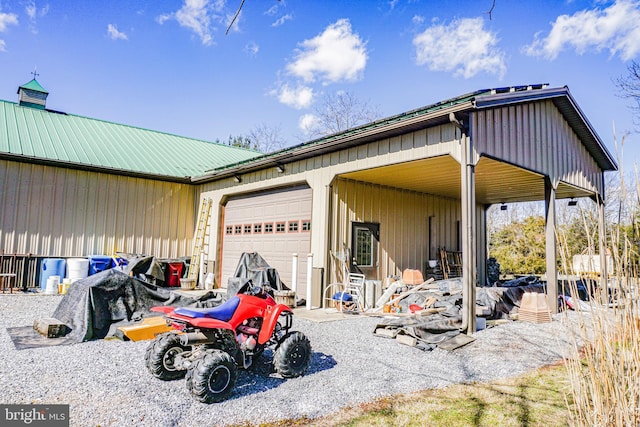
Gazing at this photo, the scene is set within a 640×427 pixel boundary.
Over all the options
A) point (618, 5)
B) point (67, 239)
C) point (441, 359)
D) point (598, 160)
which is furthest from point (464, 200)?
point (67, 239)

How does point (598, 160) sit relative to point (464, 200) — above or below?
above

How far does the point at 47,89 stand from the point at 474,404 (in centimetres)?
1618

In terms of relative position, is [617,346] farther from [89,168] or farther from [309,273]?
[89,168]

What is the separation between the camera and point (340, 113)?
91.8ft

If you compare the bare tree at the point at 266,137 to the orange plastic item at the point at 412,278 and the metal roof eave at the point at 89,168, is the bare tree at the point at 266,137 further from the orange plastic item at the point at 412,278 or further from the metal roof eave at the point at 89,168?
the orange plastic item at the point at 412,278

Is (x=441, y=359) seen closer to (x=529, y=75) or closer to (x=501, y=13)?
(x=501, y=13)

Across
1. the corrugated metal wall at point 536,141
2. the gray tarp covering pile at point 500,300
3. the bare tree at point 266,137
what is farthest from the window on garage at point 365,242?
the bare tree at point 266,137

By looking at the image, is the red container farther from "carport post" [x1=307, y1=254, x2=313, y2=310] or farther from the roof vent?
the roof vent

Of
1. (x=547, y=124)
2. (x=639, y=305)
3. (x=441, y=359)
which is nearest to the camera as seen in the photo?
(x=639, y=305)

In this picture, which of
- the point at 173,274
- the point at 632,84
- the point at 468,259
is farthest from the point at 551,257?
the point at 632,84

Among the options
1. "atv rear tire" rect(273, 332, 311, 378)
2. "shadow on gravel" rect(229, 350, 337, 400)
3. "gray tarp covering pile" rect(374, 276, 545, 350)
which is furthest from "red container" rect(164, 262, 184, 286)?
"atv rear tire" rect(273, 332, 311, 378)

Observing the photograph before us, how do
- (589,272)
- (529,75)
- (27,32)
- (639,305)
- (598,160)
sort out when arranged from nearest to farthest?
(639,305) < (589,272) < (27,32) < (598,160) < (529,75)

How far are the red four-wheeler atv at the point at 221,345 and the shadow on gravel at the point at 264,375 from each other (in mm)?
146

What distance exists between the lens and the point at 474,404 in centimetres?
340
